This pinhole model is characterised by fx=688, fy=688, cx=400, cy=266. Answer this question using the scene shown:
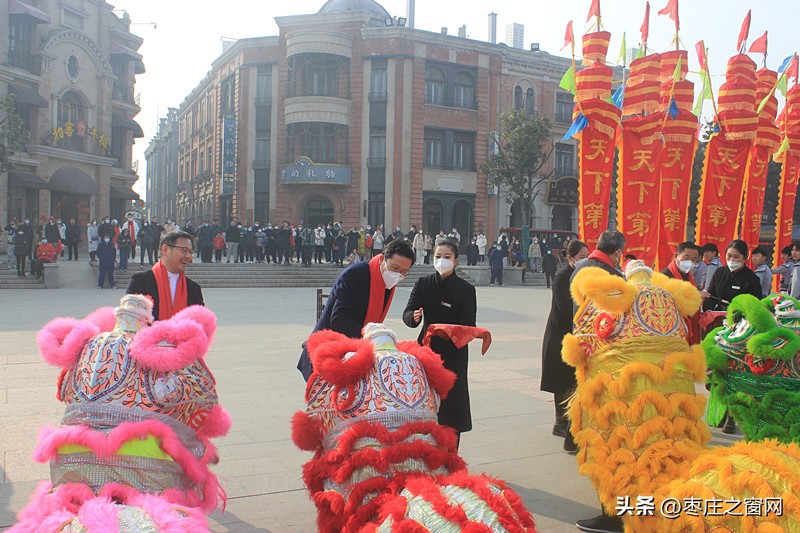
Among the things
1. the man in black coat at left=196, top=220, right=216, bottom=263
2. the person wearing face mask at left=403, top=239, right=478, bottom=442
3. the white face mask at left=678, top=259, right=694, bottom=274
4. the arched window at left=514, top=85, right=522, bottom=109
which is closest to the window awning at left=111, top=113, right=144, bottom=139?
the man in black coat at left=196, top=220, right=216, bottom=263

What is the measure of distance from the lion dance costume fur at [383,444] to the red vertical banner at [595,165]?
29.1 ft

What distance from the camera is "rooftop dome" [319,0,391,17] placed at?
36375 mm

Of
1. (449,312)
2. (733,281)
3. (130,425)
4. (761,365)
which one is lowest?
(761,365)

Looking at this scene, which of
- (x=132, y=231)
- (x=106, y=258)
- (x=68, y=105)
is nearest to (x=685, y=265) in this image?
(x=106, y=258)

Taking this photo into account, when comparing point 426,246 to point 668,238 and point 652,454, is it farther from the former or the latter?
point 652,454

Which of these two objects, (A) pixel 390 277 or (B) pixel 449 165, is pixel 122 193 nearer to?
(B) pixel 449 165

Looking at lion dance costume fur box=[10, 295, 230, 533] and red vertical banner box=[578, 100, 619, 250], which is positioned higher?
red vertical banner box=[578, 100, 619, 250]

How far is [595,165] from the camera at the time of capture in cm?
1130

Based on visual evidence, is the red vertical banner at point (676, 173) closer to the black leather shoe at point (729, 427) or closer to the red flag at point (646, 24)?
the red flag at point (646, 24)

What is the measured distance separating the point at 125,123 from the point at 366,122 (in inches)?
493

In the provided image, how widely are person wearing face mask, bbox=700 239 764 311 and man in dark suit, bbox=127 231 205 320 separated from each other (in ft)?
15.7

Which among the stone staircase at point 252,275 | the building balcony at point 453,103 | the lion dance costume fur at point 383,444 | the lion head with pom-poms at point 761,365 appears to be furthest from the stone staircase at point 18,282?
the building balcony at point 453,103

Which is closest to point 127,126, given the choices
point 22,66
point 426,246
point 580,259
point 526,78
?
point 22,66

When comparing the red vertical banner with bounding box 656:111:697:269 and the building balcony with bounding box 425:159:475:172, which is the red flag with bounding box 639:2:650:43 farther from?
the building balcony with bounding box 425:159:475:172
